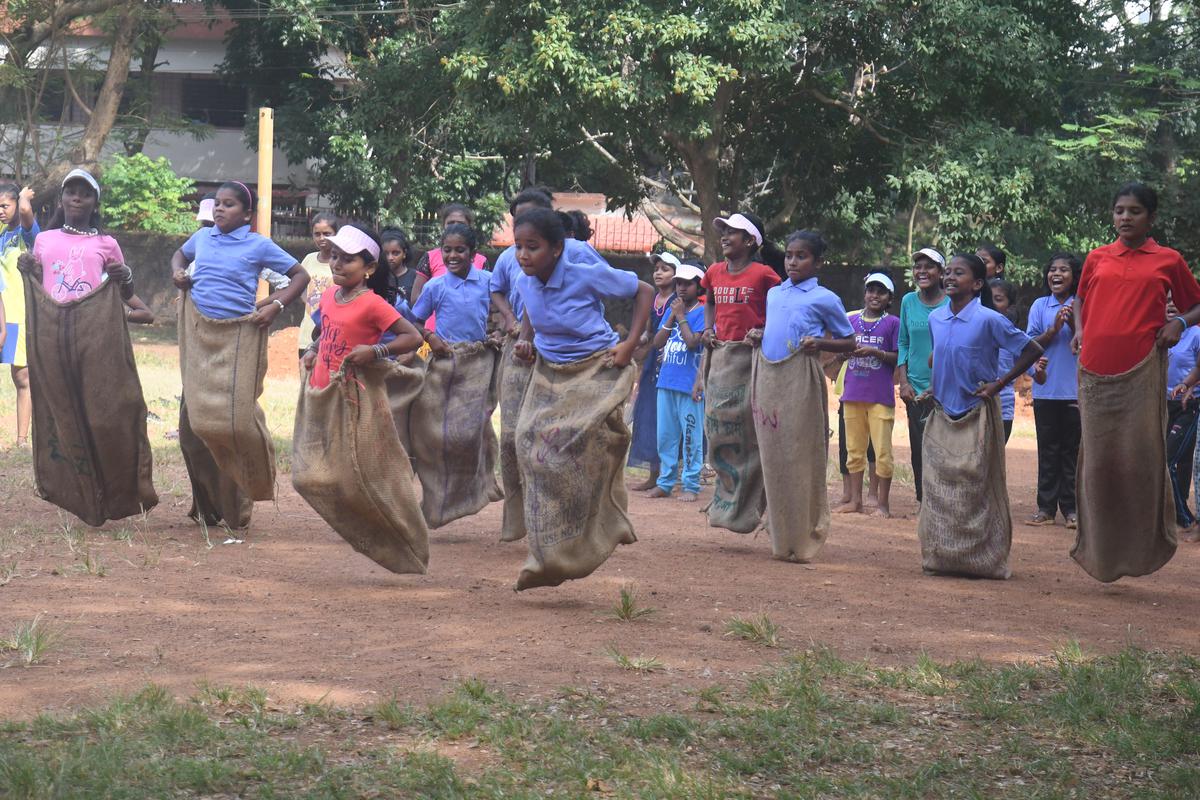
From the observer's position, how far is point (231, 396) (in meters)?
7.88

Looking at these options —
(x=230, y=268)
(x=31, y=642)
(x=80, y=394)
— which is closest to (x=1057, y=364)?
(x=230, y=268)

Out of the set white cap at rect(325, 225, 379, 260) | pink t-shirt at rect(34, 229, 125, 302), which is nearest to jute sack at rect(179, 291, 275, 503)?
pink t-shirt at rect(34, 229, 125, 302)

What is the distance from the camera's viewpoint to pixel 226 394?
25.9ft

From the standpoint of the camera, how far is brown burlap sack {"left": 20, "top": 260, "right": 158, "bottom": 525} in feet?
26.9

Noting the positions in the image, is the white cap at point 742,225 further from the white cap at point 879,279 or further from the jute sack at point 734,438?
the white cap at point 879,279

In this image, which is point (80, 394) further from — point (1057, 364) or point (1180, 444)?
point (1180, 444)

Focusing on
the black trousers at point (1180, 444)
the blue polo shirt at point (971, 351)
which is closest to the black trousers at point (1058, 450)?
the black trousers at point (1180, 444)

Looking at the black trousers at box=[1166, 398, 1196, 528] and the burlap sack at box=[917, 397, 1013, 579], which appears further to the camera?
the black trousers at box=[1166, 398, 1196, 528]

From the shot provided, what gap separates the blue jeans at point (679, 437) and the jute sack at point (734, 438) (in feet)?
8.10

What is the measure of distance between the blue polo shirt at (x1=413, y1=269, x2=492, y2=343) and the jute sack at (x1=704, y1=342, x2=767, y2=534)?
1483mm

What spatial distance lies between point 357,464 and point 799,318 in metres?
2.75

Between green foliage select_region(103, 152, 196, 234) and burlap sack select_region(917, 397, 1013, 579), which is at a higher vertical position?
green foliage select_region(103, 152, 196, 234)

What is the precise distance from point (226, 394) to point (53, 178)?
72.6ft

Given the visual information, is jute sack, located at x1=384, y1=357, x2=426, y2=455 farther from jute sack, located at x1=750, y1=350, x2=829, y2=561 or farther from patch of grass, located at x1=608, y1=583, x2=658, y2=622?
patch of grass, located at x1=608, y1=583, x2=658, y2=622
